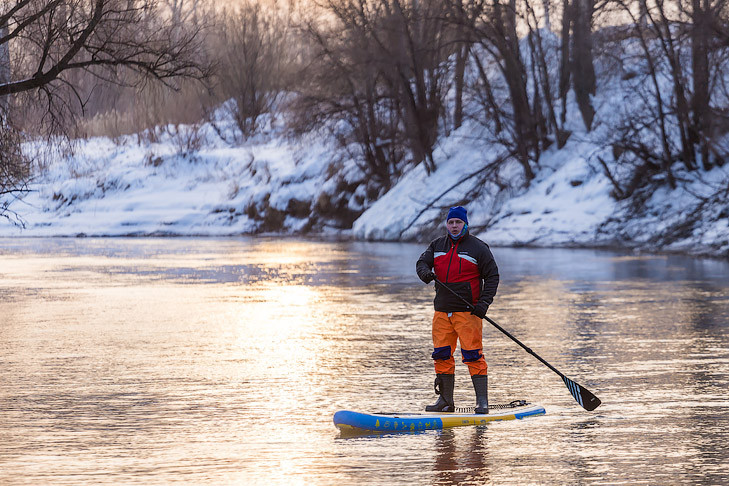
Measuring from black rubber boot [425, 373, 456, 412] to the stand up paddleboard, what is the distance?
13 centimetres

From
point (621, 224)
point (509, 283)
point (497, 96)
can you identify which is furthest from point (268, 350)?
point (497, 96)

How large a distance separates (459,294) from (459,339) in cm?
34

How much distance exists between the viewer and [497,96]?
4856 centimetres

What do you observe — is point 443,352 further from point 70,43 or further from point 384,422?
point 70,43

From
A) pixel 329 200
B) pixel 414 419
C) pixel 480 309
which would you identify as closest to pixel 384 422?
pixel 414 419

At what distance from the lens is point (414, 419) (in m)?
8.02

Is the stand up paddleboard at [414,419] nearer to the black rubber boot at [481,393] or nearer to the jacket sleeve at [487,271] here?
the black rubber boot at [481,393]

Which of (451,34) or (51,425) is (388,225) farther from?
(51,425)

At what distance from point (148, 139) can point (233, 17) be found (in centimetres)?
1017

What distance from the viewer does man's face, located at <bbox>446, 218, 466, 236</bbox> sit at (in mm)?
8445

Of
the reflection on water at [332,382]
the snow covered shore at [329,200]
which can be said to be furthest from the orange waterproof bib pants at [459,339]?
the snow covered shore at [329,200]

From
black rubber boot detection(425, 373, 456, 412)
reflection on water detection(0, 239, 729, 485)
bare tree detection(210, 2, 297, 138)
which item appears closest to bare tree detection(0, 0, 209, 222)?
reflection on water detection(0, 239, 729, 485)

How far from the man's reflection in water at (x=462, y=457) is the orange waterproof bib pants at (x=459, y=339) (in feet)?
1.79

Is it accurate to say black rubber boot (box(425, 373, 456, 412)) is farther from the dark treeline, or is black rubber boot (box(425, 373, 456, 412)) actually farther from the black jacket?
the dark treeline
